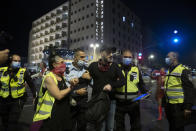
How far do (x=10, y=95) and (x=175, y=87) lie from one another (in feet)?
13.3

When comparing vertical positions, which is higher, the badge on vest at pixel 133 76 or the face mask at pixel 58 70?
the face mask at pixel 58 70

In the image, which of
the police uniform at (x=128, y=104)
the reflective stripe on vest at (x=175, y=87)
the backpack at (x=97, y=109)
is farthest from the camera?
the police uniform at (x=128, y=104)

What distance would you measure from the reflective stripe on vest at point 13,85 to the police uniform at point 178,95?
3753 millimetres

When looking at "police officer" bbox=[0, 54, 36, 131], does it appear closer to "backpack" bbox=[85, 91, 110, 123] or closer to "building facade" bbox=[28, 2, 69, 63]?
"backpack" bbox=[85, 91, 110, 123]

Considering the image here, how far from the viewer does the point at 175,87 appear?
331 cm

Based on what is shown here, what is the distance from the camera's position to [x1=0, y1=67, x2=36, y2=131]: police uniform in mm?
3582

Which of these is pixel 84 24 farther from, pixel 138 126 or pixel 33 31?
pixel 138 126

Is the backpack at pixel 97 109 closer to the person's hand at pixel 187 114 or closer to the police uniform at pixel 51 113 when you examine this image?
the police uniform at pixel 51 113

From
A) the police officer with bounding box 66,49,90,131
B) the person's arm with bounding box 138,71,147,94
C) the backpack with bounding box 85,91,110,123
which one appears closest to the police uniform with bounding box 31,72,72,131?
the backpack with bounding box 85,91,110,123

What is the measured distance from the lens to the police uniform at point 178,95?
3.09m

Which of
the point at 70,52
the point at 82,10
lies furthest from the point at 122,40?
the point at 70,52

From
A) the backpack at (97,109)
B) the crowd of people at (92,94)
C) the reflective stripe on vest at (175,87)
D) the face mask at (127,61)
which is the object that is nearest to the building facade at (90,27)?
the face mask at (127,61)

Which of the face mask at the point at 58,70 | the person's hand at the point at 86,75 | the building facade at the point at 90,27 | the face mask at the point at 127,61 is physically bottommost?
the person's hand at the point at 86,75

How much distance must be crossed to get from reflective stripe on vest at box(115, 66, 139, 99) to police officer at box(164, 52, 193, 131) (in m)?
0.76
